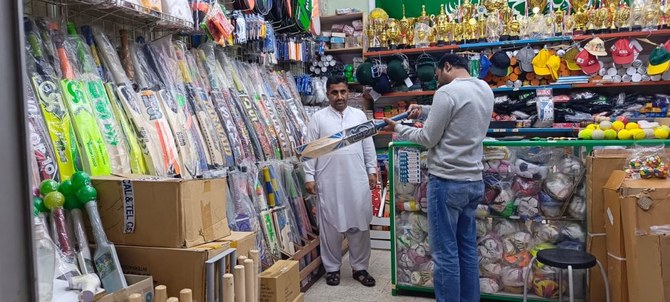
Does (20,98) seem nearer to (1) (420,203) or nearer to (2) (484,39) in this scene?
(1) (420,203)

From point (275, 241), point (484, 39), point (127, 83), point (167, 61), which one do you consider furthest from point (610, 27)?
point (127, 83)

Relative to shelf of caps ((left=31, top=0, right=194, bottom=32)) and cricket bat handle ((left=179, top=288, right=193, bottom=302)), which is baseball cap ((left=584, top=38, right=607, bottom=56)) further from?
cricket bat handle ((left=179, top=288, right=193, bottom=302))

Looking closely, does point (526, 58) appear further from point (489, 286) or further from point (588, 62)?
point (489, 286)

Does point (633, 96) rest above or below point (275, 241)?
above

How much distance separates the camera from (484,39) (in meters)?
5.31

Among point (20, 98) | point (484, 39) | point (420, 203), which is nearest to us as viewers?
point (20, 98)

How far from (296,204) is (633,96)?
3370 mm

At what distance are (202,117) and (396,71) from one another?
275cm

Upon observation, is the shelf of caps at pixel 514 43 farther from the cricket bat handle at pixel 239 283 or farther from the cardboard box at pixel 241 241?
the cricket bat handle at pixel 239 283

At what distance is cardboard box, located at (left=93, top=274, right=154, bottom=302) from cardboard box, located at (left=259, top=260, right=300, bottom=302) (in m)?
0.89

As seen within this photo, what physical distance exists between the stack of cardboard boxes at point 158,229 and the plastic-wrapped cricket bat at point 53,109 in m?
0.32

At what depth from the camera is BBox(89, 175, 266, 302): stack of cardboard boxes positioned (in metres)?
1.78

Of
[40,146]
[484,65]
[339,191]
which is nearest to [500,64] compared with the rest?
[484,65]

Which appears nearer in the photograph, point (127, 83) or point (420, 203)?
point (127, 83)
